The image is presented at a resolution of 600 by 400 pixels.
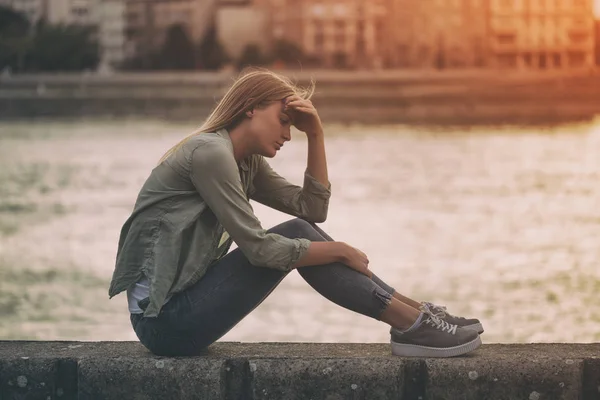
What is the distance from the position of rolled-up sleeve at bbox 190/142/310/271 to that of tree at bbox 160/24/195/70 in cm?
9099

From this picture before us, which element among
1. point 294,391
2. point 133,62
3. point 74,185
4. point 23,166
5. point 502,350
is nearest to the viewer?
point 294,391

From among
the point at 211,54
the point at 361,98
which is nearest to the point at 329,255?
the point at 361,98

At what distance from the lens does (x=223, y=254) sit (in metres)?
3.40

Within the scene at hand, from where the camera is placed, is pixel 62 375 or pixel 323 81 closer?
pixel 62 375

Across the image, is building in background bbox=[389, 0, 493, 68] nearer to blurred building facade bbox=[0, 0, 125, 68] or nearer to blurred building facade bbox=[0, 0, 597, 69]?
blurred building facade bbox=[0, 0, 597, 69]

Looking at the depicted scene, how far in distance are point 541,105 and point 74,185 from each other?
41.7 meters

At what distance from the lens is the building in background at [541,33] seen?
93000 mm

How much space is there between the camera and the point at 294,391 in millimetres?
3207

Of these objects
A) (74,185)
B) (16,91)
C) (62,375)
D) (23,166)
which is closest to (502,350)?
(62,375)

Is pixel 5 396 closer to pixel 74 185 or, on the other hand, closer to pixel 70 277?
pixel 70 277

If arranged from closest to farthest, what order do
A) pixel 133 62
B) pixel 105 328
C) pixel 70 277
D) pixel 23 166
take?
pixel 105 328, pixel 70 277, pixel 23 166, pixel 133 62

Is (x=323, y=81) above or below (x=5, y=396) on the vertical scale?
below

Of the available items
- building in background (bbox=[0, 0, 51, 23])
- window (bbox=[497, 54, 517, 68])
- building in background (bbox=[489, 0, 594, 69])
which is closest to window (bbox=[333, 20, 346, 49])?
building in background (bbox=[489, 0, 594, 69])

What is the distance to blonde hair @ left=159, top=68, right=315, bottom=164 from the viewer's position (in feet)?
10.8
